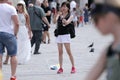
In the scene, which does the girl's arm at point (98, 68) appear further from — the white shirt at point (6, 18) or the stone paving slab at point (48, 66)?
the white shirt at point (6, 18)

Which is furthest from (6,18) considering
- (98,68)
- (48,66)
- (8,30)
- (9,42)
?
(98,68)

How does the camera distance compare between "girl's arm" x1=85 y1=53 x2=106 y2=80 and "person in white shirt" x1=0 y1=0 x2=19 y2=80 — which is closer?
"girl's arm" x1=85 y1=53 x2=106 y2=80

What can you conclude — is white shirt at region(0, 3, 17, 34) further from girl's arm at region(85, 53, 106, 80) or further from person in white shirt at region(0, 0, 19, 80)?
girl's arm at region(85, 53, 106, 80)

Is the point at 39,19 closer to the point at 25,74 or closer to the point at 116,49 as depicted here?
the point at 25,74

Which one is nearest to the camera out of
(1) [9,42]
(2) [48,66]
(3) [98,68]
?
(3) [98,68]

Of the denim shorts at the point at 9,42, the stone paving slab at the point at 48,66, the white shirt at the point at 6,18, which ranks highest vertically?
the white shirt at the point at 6,18

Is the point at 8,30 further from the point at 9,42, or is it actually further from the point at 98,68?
the point at 98,68

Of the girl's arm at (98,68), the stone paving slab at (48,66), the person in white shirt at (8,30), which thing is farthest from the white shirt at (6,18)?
the girl's arm at (98,68)

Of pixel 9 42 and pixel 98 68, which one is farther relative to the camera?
pixel 9 42

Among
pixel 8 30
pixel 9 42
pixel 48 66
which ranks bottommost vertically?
pixel 48 66

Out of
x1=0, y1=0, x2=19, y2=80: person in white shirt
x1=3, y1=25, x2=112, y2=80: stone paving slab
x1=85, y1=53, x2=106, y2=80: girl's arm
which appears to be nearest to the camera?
x1=85, y1=53, x2=106, y2=80: girl's arm

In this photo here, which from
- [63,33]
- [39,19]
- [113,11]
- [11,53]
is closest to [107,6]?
[113,11]

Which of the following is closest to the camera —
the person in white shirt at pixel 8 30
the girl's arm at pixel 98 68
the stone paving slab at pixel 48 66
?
the girl's arm at pixel 98 68

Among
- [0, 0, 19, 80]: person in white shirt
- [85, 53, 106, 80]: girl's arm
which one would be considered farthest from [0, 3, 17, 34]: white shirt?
[85, 53, 106, 80]: girl's arm
